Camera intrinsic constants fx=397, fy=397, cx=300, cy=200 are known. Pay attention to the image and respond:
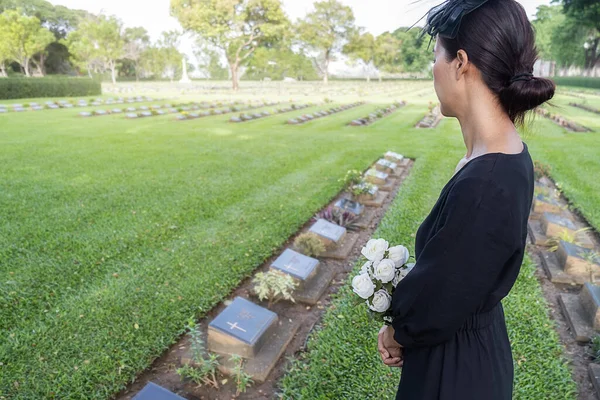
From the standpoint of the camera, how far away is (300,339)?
311 cm

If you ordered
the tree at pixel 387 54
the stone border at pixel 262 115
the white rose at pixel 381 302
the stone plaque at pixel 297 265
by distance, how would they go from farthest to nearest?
the tree at pixel 387 54, the stone border at pixel 262 115, the stone plaque at pixel 297 265, the white rose at pixel 381 302

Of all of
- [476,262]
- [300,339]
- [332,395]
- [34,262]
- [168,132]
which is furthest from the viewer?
[168,132]

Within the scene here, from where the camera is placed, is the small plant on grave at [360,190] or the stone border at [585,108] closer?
the small plant on grave at [360,190]

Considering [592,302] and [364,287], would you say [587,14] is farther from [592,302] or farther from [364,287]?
[364,287]

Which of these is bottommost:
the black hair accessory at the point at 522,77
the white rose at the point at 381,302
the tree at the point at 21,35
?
the white rose at the point at 381,302

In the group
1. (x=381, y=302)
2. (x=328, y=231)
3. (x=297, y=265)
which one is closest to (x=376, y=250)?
(x=381, y=302)

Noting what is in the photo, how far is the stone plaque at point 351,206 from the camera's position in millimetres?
5433

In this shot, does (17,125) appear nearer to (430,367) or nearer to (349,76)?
(430,367)

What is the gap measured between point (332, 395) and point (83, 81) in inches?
1132

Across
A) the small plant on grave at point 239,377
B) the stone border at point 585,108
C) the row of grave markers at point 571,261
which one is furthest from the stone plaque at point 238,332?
the stone border at point 585,108

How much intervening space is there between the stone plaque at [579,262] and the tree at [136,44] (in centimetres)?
5481

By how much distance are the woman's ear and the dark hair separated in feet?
0.04

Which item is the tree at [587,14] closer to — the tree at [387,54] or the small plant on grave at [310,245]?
the small plant on grave at [310,245]

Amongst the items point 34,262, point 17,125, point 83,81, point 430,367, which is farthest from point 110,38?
point 430,367
